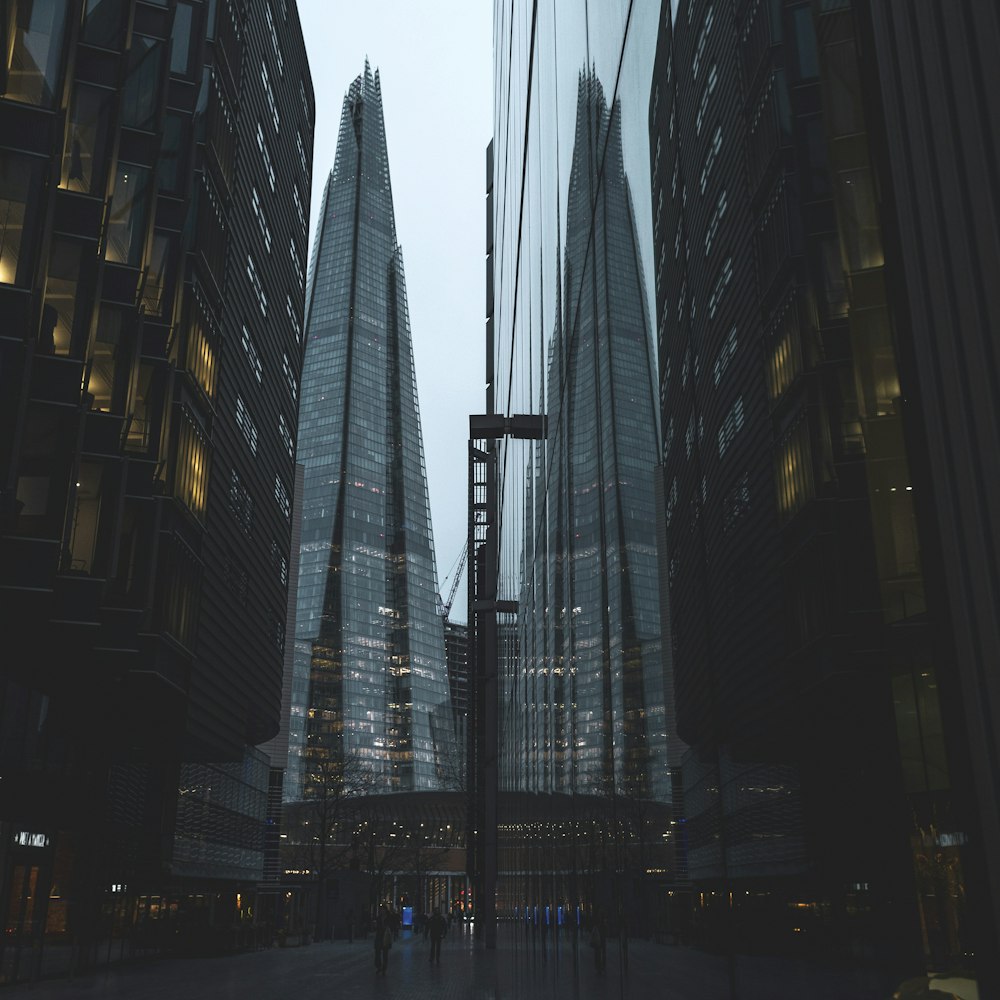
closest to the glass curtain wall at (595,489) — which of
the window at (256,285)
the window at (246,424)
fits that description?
the window at (246,424)

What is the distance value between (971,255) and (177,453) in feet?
88.8

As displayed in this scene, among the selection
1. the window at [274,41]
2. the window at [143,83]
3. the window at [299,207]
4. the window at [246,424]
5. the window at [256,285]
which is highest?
the window at [274,41]

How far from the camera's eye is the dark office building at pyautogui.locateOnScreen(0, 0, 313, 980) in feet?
65.7

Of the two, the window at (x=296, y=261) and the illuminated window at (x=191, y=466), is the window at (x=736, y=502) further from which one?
the window at (x=296, y=261)

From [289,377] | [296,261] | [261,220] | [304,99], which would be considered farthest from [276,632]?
[304,99]

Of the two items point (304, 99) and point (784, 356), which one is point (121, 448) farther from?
point (304, 99)

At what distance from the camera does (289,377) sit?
51344mm

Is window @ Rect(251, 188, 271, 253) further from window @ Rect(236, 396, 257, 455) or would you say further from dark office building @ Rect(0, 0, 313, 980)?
window @ Rect(236, 396, 257, 455)

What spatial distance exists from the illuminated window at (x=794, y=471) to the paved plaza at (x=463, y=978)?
0.83 metres

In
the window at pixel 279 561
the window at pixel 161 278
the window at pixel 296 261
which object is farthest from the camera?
the window at pixel 296 261

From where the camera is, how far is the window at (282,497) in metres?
47.4

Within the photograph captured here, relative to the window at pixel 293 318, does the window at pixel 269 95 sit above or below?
above

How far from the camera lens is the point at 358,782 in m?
124

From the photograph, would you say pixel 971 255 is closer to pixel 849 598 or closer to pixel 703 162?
pixel 849 598
